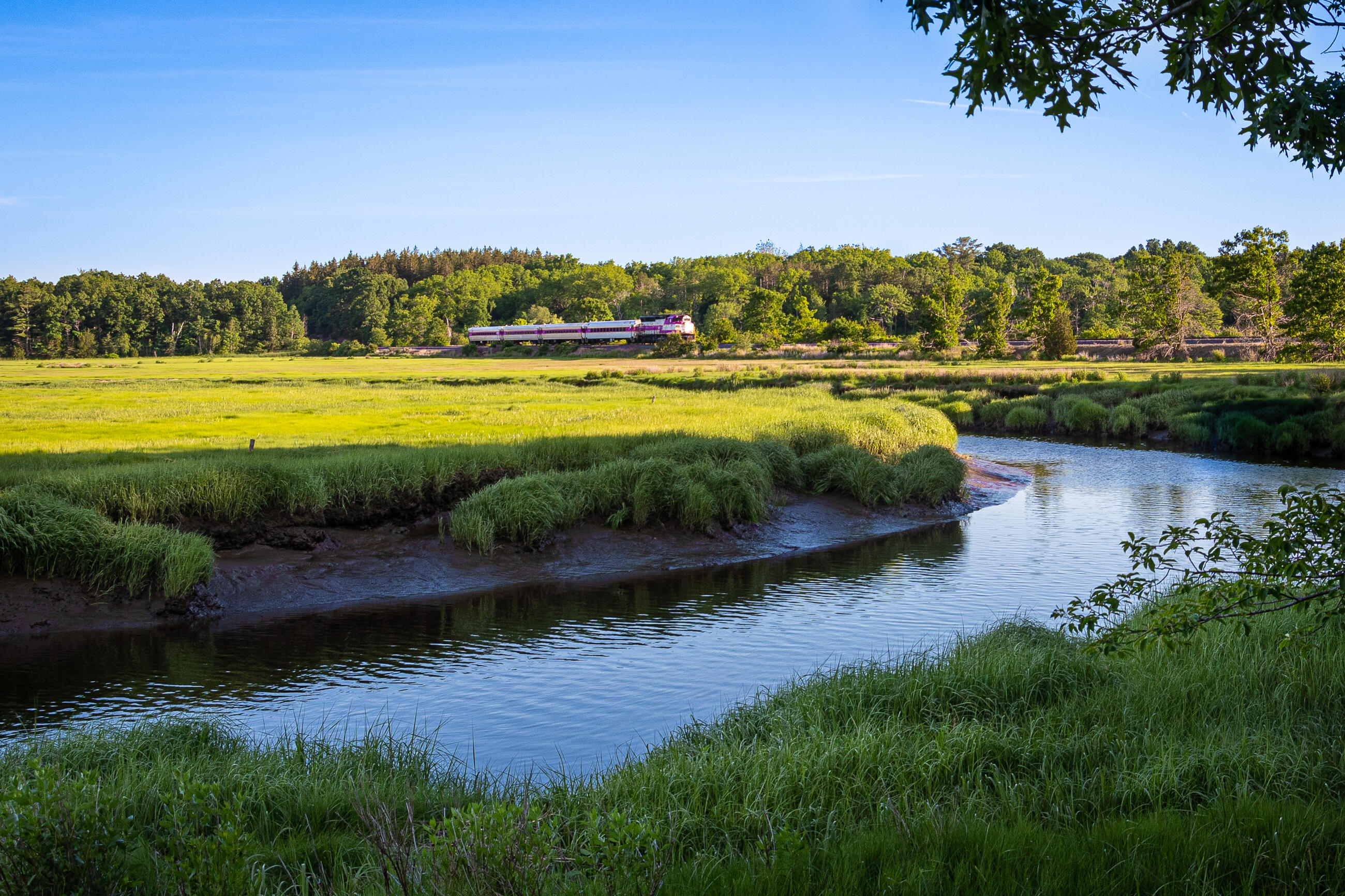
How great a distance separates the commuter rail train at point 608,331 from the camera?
109 meters

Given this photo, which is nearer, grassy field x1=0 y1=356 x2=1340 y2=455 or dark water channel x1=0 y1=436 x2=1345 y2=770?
dark water channel x1=0 y1=436 x2=1345 y2=770

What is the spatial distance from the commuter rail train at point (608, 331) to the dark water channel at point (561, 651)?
9162cm

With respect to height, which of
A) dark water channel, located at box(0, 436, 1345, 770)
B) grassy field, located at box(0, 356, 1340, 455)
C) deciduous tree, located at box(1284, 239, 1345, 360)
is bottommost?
dark water channel, located at box(0, 436, 1345, 770)

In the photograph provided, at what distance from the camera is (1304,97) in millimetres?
4637

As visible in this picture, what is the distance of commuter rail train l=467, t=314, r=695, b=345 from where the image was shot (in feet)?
357

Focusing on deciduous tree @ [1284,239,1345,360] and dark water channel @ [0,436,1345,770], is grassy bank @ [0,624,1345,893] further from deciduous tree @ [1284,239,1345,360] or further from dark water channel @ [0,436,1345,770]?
deciduous tree @ [1284,239,1345,360]

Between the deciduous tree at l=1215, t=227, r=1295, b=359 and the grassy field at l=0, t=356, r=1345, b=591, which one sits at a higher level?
the deciduous tree at l=1215, t=227, r=1295, b=359

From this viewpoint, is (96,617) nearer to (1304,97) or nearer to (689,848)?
(689,848)

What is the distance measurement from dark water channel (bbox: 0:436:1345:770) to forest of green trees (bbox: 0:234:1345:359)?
5400 centimetres

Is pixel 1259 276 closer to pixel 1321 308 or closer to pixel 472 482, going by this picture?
pixel 1321 308

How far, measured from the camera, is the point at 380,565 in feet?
50.8

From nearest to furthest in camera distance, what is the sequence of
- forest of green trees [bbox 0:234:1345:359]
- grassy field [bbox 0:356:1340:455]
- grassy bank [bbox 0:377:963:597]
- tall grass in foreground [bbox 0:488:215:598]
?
1. tall grass in foreground [bbox 0:488:215:598]
2. grassy bank [bbox 0:377:963:597]
3. grassy field [bbox 0:356:1340:455]
4. forest of green trees [bbox 0:234:1345:359]

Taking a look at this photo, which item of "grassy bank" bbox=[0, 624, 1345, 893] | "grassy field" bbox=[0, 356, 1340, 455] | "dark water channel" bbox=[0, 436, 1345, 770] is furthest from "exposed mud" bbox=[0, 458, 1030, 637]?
"grassy bank" bbox=[0, 624, 1345, 893]

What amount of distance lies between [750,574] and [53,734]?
1061 centimetres
